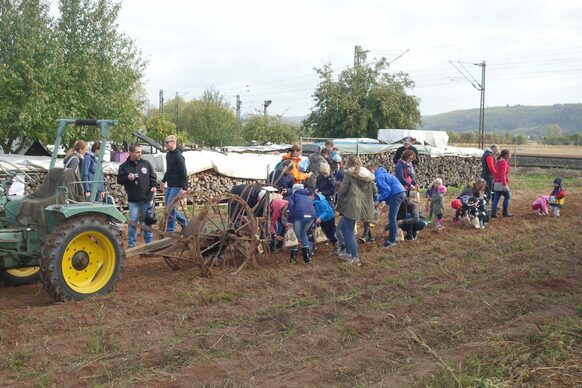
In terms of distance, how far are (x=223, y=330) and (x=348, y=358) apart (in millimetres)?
1335

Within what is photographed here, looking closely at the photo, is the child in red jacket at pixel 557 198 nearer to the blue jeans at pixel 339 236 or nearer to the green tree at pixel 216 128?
the blue jeans at pixel 339 236

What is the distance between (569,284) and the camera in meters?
7.98

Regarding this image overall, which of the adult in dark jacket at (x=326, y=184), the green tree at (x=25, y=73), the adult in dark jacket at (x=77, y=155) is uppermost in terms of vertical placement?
the green tree at (x=25, y=73)

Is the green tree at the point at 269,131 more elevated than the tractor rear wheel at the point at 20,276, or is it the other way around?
the green tree at the point at 269,131

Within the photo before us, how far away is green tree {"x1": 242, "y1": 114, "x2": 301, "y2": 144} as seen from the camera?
41.6 m

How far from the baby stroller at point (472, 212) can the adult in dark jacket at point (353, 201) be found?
3806mm

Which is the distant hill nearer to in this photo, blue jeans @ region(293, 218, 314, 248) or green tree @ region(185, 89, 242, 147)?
green tree @ region(185, 89, 242, 147)

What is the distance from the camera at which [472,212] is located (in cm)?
1268

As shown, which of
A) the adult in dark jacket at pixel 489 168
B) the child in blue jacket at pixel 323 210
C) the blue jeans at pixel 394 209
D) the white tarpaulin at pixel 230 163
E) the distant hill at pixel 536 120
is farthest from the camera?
the distant hill at pixel 536 120

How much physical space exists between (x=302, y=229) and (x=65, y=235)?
3625mm

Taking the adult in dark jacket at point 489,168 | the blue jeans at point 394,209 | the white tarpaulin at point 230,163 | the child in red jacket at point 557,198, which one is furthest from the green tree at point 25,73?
the child in red jacket at point 557,198

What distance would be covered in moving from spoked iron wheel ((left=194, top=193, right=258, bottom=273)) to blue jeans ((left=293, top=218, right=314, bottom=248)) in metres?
0.86

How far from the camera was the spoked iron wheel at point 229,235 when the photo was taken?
850cm

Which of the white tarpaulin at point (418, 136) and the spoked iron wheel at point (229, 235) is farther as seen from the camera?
the white tarpaulin at point (418, 136)
